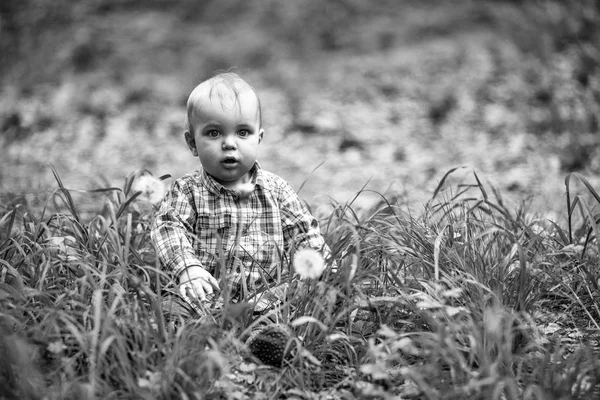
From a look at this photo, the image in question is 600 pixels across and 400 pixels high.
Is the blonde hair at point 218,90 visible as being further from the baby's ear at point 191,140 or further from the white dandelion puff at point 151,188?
the white dandelion puff at point 151,188

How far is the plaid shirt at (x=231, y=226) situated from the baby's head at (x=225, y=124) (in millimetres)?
117

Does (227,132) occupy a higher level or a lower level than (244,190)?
higher

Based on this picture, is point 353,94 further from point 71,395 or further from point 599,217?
point 71,395

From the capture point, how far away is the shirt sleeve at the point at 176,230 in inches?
95.8

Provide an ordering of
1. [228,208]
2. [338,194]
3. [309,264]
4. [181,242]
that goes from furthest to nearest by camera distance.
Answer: [338,194]
[228,208]
[181,242]
[309,264]

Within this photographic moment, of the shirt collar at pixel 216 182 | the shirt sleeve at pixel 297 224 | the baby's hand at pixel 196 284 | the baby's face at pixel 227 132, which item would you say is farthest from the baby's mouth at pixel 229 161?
the baby's hand at pixel 196 284

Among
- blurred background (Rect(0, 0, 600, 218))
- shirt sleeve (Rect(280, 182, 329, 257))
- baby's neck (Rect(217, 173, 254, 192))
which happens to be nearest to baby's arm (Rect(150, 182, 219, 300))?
baby's neck (Rect(217, 173, 254, 192))

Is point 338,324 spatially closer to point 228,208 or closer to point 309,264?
point 309,264

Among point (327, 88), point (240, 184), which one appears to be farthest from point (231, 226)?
point (327, 88)

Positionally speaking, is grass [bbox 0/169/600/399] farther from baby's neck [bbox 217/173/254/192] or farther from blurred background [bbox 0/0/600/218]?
blurred background [bbox 0/0/600/218]

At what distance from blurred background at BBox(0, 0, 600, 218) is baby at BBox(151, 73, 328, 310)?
2121 mm

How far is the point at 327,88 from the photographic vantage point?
8.45 m

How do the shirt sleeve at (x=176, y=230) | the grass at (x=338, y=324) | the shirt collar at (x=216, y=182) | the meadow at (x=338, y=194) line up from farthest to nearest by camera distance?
the shirt collar at (x=216, y=182)
the shirt sleeve at (x=176, y=230)
the meadow at (x=338, y=194)
the grass at (x=338, y=324)

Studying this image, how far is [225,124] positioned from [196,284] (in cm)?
63
